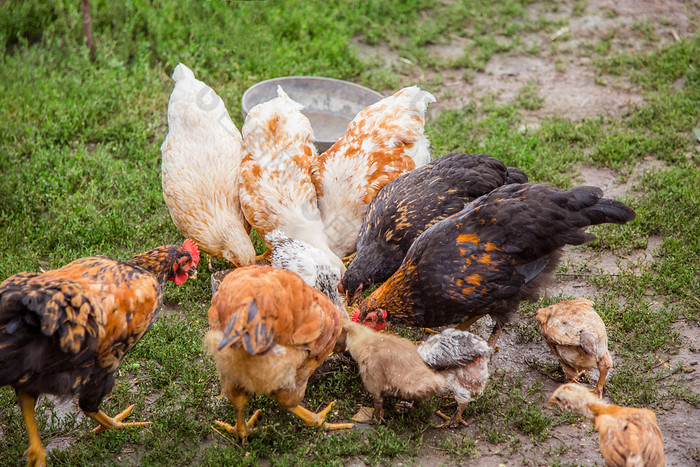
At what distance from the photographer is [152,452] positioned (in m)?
3.65

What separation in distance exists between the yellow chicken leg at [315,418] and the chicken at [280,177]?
4.18ft

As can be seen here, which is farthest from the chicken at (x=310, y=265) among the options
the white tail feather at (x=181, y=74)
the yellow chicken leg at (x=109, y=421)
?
the white tail feather at (x=181, y=74)

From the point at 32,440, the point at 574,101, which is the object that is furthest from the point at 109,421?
the point at 574,101

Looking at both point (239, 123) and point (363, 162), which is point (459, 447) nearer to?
point (363, 162)

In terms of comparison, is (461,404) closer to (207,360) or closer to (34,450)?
(207,360)

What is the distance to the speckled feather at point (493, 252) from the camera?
13.2 feet

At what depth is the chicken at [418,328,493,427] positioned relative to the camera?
12.2 ft

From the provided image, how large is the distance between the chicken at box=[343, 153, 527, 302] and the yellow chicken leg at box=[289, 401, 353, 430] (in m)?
0.99

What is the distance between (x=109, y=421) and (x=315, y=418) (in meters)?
1.36

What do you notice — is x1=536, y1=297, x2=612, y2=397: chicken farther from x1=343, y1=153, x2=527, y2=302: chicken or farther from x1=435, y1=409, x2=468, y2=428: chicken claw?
x1=343, y1=153, x2=527, y2=302: chicken

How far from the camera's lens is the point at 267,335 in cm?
324

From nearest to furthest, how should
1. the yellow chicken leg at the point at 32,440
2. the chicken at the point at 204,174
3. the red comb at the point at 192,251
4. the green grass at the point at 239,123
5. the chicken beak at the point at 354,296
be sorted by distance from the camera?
the yellow chicken leg at the point at 32,440
the green grass at the point at 239,123
the red comb at the point at 192,251
the chicken beak at the point at 354,296
the chicken at the point at 204,174

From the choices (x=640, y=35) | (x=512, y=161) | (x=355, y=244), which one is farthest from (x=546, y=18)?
(x=355, y=244)

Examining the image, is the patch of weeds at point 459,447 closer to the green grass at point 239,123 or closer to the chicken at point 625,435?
the green grass at point 239,123
